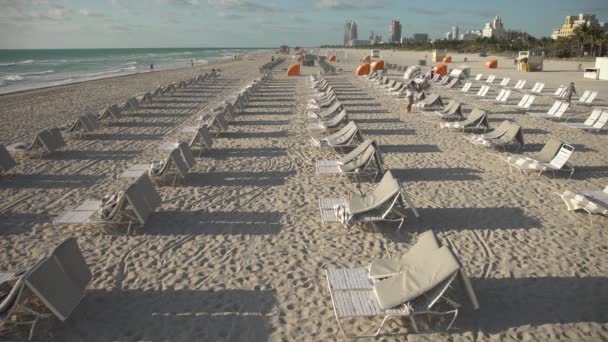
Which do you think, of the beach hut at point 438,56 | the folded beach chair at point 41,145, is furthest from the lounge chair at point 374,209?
the beach hut at point 438,56

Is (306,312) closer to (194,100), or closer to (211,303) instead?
(211,303)

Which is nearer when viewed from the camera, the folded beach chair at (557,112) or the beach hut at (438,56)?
the folded beach chair at (557,112)

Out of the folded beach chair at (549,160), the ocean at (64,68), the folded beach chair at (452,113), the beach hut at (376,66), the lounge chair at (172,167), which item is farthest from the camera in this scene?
the beach hut at (376,66)

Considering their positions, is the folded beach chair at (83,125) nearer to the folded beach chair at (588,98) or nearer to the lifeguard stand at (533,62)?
the folded beach chair at (588,98)

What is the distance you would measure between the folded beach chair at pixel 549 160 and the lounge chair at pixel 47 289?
7832 millimetres

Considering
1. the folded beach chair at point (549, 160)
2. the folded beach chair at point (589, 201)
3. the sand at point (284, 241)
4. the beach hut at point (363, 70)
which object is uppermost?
the beach hut at point (363, 70)

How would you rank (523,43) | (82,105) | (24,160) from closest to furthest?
(24,160) → (82,105) → (523,43)

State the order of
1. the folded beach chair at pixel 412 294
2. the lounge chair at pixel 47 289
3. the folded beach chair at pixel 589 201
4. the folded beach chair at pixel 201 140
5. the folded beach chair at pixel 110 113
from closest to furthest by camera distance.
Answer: the lounge chair at pixel 47 289, the folded beach chair at pixel 412 294, the folded beach chair at pixel 589 201, the folded beach chair at pixel 201 140, the folded beach chair at pixel 110 113

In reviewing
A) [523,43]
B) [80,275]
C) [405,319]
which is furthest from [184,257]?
[523,43]

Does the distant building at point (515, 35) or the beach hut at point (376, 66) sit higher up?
the distant building at point (515, 35)

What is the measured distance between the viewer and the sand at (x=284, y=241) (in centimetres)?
400

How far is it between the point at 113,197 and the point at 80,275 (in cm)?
208

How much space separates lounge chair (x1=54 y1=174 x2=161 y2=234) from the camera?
18.8ft

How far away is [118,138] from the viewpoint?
11.4 meters
